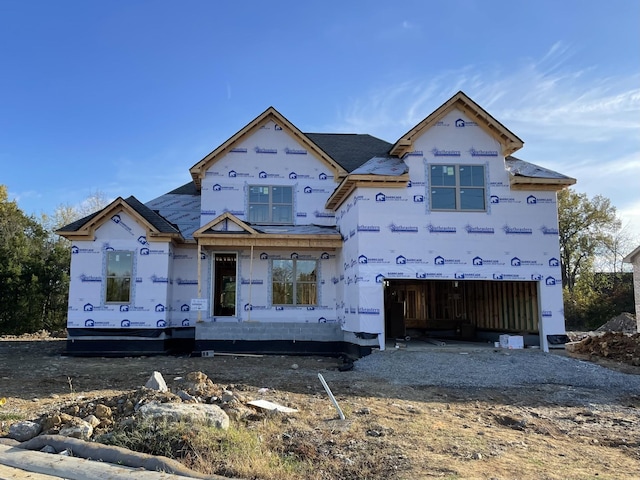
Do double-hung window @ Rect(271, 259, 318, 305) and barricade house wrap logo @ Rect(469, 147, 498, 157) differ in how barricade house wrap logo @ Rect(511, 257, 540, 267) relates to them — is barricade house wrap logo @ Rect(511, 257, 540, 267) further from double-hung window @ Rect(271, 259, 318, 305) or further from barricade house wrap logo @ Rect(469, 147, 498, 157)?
double-hung window @ Rect(271, 259, 318, 305)

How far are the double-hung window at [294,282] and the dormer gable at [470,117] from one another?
5.22 m

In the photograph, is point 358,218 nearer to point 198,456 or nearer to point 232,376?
point 232,376

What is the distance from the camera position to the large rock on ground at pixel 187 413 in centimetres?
650

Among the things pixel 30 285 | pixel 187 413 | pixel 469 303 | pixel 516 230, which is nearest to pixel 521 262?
pixel 516 230

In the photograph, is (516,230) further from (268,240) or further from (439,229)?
(268,240)

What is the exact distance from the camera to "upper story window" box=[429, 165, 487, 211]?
50.2ft

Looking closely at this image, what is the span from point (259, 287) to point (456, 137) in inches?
325

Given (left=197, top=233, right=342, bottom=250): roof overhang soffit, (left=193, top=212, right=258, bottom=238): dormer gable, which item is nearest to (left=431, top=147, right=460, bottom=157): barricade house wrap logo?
(left=197, top=233, right=342, bottom=250): roof overhang soffit

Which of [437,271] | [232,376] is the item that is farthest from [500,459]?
[437,271]

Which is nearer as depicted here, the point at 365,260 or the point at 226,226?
the point at 365,260

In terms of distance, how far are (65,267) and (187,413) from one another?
26.3 metres

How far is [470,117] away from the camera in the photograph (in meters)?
15.9

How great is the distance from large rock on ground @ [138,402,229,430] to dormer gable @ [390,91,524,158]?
35.2 feet

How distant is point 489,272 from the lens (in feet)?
49.2
